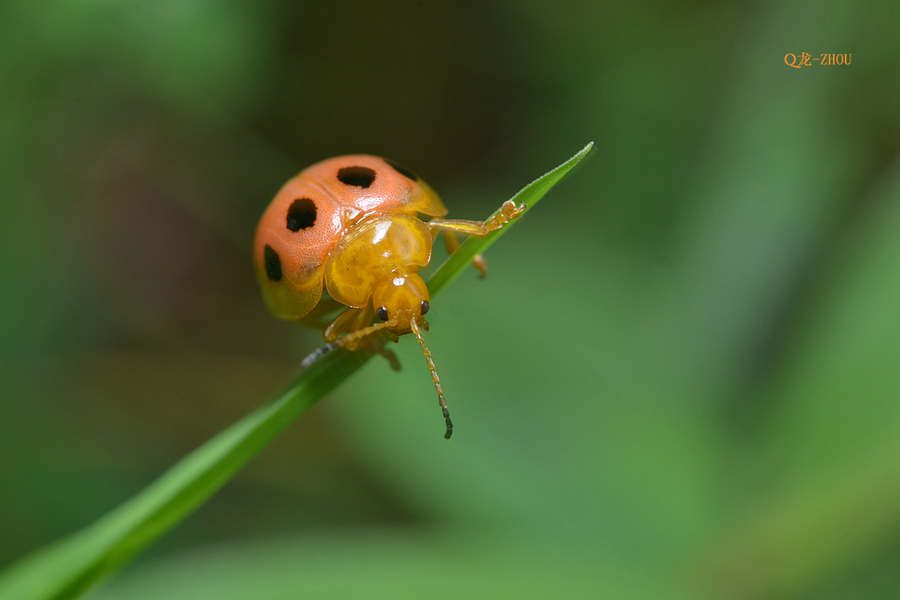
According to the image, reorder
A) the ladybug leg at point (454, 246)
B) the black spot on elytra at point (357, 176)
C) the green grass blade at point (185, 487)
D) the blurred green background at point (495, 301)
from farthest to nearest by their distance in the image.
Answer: the blurred green background at point (495, 301) → the ladybug leg at point (454, 246) → the black spot on elytra at point (357, 176) → the green grass blade at point (185, 487)

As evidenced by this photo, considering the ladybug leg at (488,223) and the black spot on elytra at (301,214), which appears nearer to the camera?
the ladybug leg at (488,223)

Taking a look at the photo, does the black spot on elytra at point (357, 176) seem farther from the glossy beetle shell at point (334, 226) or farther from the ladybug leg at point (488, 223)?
the ladybug leg at point (488, 223)

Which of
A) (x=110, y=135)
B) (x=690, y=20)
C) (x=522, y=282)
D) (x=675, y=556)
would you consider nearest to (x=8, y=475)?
(x=110, y=135)

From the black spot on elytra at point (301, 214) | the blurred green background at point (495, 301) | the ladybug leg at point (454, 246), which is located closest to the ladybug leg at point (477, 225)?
the ladybug leg at point (454, 246)

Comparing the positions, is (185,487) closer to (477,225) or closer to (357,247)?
(357,247)

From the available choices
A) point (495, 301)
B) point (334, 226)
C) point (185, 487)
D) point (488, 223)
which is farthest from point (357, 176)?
point (495, 301)

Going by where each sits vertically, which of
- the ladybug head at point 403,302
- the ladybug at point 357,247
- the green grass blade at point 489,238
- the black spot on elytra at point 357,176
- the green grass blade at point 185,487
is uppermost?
the black spot on elytra at point 357,176

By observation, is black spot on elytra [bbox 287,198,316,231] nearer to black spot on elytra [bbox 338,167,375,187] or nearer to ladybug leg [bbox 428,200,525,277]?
black spot on elytra [bbox 338,167,375,187]

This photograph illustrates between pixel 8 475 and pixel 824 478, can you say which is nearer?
pixel 824 478

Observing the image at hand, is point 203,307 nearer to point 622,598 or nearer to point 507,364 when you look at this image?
point 507,364
